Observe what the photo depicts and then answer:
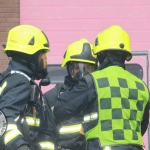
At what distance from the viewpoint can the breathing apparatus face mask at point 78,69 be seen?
5.83 m

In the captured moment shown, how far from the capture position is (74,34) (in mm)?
8805

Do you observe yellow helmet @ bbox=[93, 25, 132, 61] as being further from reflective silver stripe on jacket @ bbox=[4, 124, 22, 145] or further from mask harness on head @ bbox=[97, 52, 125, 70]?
reflective silver stripe on jacket @ bbox=[4, 124, 22, 145]

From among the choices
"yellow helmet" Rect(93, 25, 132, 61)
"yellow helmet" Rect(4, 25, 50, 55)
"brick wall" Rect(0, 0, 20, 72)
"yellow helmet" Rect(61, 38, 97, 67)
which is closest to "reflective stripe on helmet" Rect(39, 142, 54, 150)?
"yellow helmet" Rect(4, 25, 50, 55)

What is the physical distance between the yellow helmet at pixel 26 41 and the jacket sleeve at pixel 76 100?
0.51 metres

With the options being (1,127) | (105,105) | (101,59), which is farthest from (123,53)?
(1,127)

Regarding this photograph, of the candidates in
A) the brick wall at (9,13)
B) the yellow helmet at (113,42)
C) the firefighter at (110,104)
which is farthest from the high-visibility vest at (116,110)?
the brick wall at (9,13)

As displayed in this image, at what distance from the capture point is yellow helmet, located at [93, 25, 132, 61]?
494 cm

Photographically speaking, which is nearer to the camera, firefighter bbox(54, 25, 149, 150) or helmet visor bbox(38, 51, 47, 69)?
firefighter bbox(54, 25, 149, 150)

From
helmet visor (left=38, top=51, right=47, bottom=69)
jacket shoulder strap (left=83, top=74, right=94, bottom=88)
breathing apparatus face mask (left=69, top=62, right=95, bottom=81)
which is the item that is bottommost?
breathing apparatus face mask (left=69, top=62, right=95, bottom=81)

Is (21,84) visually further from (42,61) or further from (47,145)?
(47,145)

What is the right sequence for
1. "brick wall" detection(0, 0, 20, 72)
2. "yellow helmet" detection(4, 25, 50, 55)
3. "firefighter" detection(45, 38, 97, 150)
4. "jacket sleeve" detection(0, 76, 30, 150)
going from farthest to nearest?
"brick wall" detection(0, 0, 20, 72) < "firefighter" detection(45, 38, 97, 150) < "yellow helmet" detection(4, 25, 50, 55) < "jacket sleeve" detection(0, 76, 30, 150)

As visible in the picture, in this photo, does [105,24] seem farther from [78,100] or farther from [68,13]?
[78,100]

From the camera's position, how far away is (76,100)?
4.75 m

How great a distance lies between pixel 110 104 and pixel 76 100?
276 mm
